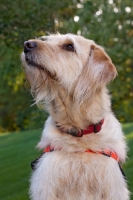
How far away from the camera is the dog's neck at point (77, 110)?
18.5 ft

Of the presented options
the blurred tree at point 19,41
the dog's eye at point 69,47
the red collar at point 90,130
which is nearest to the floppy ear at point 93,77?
the dog's eye at point 69,47

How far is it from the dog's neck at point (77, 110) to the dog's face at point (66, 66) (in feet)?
0.41

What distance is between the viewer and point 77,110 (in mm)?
5660

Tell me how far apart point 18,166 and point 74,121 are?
5983mm

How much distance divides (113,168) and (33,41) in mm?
1482

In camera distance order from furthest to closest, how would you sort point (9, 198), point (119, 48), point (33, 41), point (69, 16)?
point (69, 16), point (119, 48), point (9, 198), point (33, 41)

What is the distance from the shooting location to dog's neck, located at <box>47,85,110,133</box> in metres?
5.63

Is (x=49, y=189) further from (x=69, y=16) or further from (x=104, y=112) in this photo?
(x=69, y=16)

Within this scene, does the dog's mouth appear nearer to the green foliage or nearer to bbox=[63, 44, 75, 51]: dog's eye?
bbox=[63, 44, 75, 51]: dog's eye

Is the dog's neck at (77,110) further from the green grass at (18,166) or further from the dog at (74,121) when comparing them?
the green grass at (18,166)

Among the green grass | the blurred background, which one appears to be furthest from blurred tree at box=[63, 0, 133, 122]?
the green grass

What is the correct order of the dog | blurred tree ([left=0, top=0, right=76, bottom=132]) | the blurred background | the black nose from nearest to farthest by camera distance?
the black nose < the dog < blurred tree ([left=0, top=0, right=76, bottom=132]) < the blurred background

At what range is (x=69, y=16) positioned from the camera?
32.8m

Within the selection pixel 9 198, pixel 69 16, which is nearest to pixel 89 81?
pixel 9 198
